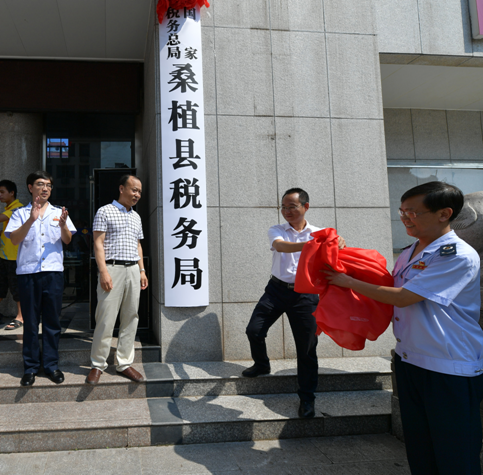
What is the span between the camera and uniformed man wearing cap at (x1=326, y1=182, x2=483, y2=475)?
200 centimetres

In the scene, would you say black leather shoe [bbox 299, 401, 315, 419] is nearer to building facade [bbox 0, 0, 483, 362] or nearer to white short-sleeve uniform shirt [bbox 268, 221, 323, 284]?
white short-sleeve uniform shirt [bbox 268, 221, 323, 284]

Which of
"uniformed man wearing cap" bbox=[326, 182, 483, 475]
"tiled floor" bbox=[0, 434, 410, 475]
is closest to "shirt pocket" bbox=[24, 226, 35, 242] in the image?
"tiled floor" bbox=[0, 434, 410, 475]

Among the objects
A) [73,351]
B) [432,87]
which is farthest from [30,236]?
[432,87]

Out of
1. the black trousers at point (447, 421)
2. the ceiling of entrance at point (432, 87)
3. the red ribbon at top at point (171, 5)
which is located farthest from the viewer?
the ceiling of entrance at point (432, 87)

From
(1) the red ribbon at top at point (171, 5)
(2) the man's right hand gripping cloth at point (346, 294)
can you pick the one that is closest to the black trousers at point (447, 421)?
(2) the man's right hand gripping cloth at point (346, 294)

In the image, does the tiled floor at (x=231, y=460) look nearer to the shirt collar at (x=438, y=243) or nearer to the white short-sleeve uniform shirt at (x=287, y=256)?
the white short-sleeve uniform shirt at (x=287, y=256)

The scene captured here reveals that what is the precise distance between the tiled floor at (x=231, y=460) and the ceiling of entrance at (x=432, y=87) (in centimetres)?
544

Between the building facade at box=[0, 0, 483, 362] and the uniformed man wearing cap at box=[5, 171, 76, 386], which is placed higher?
the building facade at box=[0, 0, 483, 362]

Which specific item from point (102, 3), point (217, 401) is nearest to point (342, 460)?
point (217, 401)

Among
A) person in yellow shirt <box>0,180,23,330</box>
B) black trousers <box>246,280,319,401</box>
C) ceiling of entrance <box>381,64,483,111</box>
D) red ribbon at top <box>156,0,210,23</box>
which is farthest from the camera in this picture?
ceiling of entrance <box>381,64,483,111</box>

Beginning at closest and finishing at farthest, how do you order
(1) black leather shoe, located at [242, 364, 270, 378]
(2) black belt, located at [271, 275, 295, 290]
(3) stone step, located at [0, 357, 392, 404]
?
(2) black belt, located at [271, 275, 295, 290]
(3) stone step, located at [0, 357, 392, 404]
(1) black leather shoe, located at [242, 364, 270, 378]

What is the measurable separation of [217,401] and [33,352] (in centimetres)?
182

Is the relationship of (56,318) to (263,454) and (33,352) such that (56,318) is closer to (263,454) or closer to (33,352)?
(33,352)

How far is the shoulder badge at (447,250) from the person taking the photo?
2.01 meters
